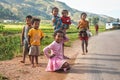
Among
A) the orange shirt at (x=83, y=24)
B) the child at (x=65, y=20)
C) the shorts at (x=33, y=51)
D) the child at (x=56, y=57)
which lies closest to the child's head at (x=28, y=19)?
the shorts at (x=33, y=51)

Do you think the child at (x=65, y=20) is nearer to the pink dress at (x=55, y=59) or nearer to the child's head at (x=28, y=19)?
the child's head at (x=28, y=19)

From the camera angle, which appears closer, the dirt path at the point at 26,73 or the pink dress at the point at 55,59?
the dirt path at the point at 26,73

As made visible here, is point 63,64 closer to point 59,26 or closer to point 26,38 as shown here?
point 26,38

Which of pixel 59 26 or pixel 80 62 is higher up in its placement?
pixel 59 26

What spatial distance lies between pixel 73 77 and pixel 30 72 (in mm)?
1460

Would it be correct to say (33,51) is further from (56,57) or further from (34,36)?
(56,57)

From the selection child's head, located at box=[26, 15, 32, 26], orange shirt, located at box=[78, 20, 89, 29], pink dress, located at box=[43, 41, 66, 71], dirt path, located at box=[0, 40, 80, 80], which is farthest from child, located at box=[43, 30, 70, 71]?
orange shirt, located at box=[78, 20, 89, 29]

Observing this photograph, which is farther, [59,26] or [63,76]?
[59,26]

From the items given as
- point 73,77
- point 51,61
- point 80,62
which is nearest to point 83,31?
point 80,62

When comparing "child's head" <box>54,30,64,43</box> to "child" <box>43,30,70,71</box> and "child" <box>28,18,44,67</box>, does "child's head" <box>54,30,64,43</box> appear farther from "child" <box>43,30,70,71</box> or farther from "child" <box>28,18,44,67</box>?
"child" <box>28,18,44,67</box>

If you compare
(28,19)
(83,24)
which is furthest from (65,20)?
(28,19)

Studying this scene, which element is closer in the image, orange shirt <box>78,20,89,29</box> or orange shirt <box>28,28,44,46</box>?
orange shirt <box>28,28,44,46</box>

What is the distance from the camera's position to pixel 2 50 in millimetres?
16953

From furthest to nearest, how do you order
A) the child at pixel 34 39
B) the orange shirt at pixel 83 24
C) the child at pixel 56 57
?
1. the orange shirt at pixel 83 24
2. the child at pixel 34 39
3. the child at pixel 56 57
